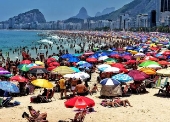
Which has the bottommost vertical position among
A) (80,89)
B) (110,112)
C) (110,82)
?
(110,112)

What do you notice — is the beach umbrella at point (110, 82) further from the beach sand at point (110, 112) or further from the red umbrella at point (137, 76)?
the red umbrella at point (137, 76)

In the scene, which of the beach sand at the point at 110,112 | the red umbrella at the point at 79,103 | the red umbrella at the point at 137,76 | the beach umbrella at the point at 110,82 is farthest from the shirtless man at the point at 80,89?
the red umbrella at the point at 79,103

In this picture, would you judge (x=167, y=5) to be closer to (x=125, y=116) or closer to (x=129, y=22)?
(x=129, y=22)

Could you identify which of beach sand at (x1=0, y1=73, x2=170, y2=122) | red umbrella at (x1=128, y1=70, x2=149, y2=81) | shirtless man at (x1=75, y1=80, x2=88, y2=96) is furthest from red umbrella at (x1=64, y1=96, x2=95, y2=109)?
red umbrella at (x1=128, y1=70, x2=149, y2=81)

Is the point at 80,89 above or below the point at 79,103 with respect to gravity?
below

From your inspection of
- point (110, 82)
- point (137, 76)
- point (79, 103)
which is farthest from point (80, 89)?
point (79, 103)

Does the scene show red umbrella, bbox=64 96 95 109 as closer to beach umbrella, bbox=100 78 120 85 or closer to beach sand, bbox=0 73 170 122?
beach sand, bbox=0 73 170 122

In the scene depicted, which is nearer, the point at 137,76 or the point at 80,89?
the point at 80,89

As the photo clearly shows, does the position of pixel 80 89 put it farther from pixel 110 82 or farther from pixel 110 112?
pixel 110 112

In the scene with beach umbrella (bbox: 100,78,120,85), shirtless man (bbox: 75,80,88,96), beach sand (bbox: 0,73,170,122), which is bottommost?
beach sand (bbox: 0,73,170,122)
